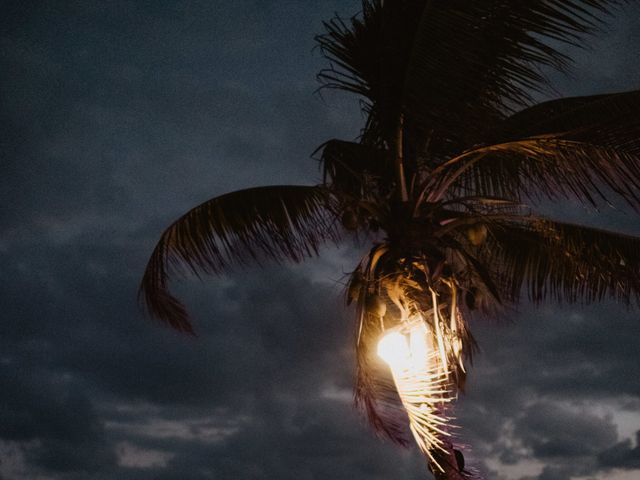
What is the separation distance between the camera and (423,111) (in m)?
5.00

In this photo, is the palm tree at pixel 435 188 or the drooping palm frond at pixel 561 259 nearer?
the palm tree at pixel 435 188

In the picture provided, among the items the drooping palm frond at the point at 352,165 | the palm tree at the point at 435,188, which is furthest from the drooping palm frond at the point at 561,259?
the drooping palm frond at the point at 352,165

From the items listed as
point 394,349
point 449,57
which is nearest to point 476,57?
point 449,57

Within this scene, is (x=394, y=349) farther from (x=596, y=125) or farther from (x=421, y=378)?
(x=596, y=125)

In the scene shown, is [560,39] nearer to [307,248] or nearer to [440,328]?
[440,328]

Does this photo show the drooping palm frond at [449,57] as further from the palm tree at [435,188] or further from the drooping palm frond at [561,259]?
the drooping palm frond at [561,259]

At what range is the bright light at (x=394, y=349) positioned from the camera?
5.03 m

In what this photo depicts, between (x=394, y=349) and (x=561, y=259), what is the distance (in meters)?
2.71

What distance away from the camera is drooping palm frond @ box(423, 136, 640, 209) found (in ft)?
16.2

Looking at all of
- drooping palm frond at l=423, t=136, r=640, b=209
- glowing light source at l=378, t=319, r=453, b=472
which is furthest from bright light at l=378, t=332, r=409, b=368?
drooping palm frond at l=423, t=136, r=640, b=209

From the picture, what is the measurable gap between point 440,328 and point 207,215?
246 centimetres

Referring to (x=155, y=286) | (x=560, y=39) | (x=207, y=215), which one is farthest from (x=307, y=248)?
(x=560, y=39)

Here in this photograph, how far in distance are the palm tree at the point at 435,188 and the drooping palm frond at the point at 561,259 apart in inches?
0.9

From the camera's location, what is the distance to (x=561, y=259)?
22.8ft
